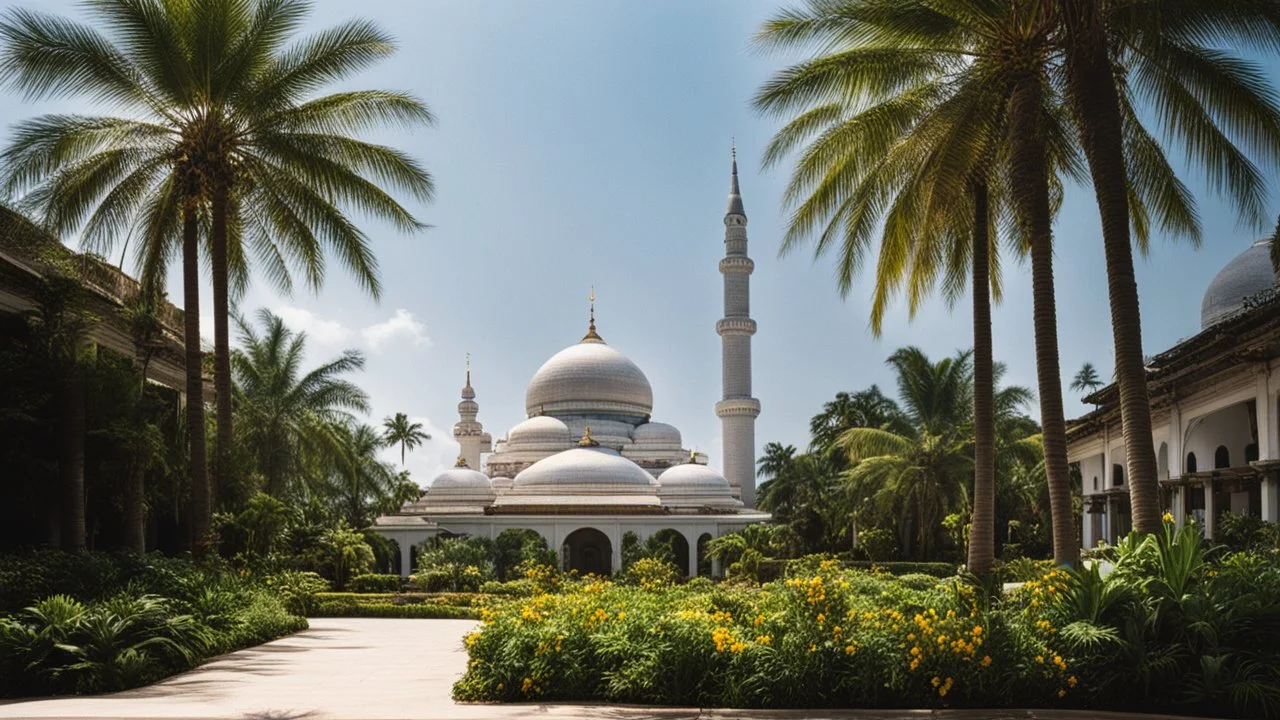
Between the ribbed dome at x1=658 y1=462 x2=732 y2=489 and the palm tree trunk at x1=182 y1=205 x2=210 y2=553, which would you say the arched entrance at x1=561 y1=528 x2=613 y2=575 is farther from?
the palm tree trunk at x1=182 y1=205 x2=210 y2=553

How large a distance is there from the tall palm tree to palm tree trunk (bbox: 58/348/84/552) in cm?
1440

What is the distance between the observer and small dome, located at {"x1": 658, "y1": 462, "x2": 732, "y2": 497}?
5525 centimetres

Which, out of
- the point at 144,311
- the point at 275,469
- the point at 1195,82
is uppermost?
the point at 1195,82

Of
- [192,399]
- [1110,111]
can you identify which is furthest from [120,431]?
[1110,111]

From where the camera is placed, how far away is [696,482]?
55.4 metres

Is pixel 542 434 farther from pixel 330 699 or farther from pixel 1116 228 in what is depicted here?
pixel 330 699

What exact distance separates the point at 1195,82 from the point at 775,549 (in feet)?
91.4

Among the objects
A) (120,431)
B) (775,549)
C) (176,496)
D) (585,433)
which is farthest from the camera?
(585,433)

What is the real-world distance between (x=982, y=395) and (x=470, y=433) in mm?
57191

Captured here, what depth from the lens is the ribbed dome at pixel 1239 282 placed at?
34.6 meters

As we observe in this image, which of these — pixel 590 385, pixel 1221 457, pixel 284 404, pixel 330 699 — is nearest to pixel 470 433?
pixel 590 385

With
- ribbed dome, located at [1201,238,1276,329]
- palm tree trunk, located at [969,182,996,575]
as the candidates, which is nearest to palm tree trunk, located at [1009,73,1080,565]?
palm tree trunk, located at [969,182,996,575]

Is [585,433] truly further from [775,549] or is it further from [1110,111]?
[1110,111]

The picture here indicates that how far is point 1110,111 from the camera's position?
1339 centimetres
